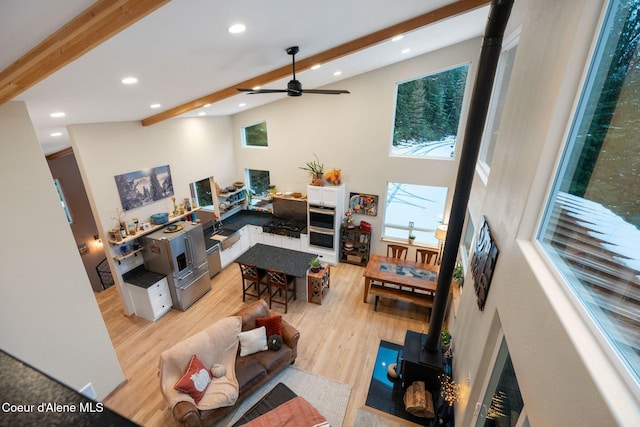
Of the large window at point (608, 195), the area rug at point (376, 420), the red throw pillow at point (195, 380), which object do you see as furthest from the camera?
the area rug at point (376, 420)

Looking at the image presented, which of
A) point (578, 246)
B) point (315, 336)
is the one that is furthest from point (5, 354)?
point (315, 336)

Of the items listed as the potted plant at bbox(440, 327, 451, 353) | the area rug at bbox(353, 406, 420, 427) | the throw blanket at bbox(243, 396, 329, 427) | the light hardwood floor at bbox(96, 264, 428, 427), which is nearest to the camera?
the throw blanket at bbox(243, 396, 329, 427)

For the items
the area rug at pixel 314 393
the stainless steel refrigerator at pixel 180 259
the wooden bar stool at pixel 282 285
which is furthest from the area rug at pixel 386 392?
the stainless steel refrigerator at pixel 180 259

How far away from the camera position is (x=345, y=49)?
3967 mm

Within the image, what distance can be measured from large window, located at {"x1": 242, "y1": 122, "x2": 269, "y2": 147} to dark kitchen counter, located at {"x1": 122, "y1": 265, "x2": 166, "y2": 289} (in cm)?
422

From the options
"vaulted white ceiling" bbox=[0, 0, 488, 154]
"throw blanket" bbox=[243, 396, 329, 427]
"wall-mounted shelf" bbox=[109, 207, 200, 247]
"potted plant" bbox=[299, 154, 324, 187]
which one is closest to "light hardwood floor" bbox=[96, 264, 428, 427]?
"throw blanket" bbox=[243, 396, 329, 427]

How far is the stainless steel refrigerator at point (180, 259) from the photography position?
538 cm

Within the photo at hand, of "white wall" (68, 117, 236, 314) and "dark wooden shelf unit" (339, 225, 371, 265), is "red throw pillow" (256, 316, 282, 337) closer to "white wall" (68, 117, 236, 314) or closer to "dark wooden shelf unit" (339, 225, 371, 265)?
"white wall" (68, 117, 236, 314)

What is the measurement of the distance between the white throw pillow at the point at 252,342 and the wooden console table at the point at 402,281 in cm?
236

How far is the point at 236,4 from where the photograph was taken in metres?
2.10

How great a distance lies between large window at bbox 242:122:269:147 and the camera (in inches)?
306

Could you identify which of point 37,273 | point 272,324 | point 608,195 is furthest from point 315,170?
point 608,195

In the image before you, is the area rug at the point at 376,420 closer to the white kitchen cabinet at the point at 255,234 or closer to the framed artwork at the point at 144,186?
the white kitchen cabinet at the point at 255,234

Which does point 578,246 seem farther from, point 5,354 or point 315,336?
point 315,336
